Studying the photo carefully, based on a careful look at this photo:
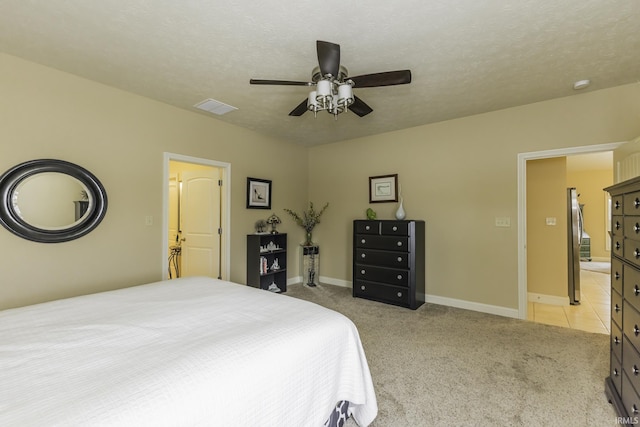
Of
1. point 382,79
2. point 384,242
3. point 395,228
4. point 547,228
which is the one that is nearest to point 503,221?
point 547,228

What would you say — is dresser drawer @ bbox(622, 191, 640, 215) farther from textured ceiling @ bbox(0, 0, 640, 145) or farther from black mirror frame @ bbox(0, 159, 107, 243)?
black mirror frame @ bbox(0, 159, 107, 243)

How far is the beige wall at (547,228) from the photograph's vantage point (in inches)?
152

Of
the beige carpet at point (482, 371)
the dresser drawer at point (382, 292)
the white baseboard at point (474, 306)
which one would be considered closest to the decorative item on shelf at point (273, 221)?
the dresser drawer at point (382, 292)

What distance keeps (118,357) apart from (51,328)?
2.01ft

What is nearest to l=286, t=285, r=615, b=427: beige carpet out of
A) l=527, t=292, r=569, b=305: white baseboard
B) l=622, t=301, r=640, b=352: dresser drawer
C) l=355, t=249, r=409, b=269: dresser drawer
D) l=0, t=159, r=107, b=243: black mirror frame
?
l=622, t=301, r=640, b=352: dresser drawer

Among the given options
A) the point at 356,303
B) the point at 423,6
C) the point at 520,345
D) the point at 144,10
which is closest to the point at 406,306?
the point at 356,303

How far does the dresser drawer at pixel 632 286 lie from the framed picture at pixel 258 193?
396cm

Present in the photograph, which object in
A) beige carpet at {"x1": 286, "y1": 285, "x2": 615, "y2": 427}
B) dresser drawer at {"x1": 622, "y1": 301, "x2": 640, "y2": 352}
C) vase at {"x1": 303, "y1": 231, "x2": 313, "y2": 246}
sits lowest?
beige carpet at {"x1": 286, "y1": 285, "x2": 615, "y2": 427}

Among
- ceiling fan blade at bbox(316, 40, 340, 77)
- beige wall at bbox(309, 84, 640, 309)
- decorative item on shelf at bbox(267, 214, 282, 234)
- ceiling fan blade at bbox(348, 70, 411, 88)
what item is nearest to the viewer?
ceiling fan blade at bbox(316, 40, 340, 77)

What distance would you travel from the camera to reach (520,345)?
265 centimetres

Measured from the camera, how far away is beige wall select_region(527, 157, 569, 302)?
3.87 metres

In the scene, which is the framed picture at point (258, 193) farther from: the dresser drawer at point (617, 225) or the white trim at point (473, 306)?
the dresser drawer at point (617, 225)

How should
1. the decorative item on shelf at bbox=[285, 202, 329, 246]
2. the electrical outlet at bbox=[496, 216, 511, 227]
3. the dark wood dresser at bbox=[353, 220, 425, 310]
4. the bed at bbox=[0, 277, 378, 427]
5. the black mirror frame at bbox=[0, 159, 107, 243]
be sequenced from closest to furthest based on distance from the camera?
the bed at bbox=[0, 277, 378, 427]
the black mirror frame at bbox=[0, 159, 107, 243]
the electrical outlet at bbox=[496, 216, 511, 227]
the dark wood dresser at bbox=[353, 220, 425, 310]
the decorative item on shelf at bbox=[285, 202, 329, 246]

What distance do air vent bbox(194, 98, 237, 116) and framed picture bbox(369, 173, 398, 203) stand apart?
238 centimetres
